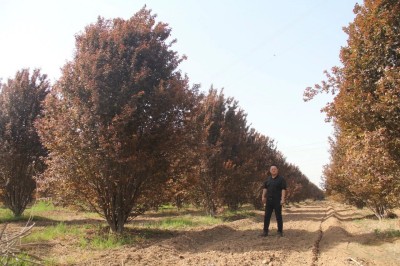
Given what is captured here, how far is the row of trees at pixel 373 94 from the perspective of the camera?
714 cm

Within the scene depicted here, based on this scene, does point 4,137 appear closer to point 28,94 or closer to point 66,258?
point 28,94

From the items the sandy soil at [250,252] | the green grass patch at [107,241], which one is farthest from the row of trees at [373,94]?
the green grass patch at [107,241]

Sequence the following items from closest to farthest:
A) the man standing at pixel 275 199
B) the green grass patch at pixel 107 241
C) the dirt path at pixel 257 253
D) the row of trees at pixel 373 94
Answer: the dirt path at pixel 257 253 < the row of trees at pixel 373 94 < the green grass patch at pixel 107 241 < the man standing at pixel 275 199

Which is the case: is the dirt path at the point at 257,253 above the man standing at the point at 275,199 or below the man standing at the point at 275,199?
below

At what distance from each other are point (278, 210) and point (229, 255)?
2940mm

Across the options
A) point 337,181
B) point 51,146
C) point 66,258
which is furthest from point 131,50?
→ point 337,181

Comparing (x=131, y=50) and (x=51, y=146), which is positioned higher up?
(x=131, y=50)

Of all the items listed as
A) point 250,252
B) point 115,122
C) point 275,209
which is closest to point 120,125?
point 115,122

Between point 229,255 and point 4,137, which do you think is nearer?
point 229,255

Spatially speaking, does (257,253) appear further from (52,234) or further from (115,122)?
(52,234)

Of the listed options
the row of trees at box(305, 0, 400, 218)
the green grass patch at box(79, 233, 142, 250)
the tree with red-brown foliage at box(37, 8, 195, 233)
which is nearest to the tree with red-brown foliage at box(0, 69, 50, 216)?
the tree with red-brown foliage at box(37, 8, 195, 233)

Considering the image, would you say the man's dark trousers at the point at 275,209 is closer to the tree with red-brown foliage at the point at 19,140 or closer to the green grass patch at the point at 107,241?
the green grass patch at the point at 107,241

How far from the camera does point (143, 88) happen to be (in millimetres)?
8945

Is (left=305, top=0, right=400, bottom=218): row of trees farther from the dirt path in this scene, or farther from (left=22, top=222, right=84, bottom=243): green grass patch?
(left=22, top=222, right=84, bottom=243): green grass patch
